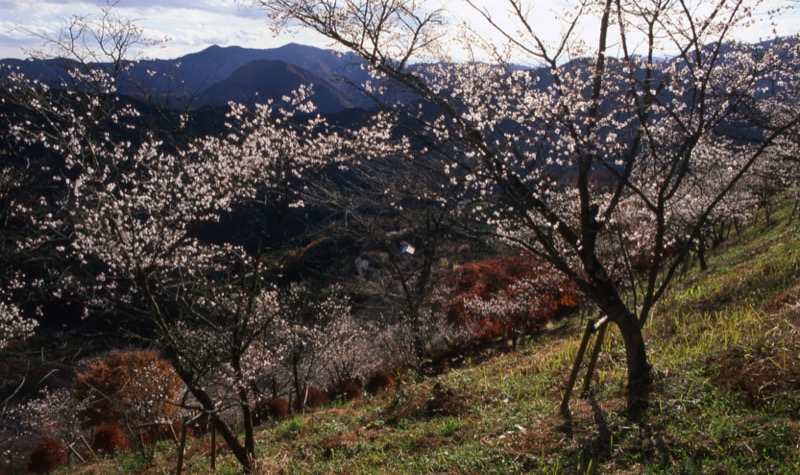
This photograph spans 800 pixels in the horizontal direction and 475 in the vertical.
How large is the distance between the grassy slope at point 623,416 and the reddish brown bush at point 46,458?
12.0 metres

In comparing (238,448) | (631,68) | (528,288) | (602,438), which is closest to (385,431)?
(238,448)

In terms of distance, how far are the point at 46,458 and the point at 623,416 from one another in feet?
62.5

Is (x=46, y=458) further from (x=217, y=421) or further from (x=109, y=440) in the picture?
(x=217, y=421)

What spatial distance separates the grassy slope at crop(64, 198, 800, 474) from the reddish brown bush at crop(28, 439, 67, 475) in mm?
12010

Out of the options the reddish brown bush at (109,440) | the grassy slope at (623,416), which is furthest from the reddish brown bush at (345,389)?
the grassy slope at (623,416)

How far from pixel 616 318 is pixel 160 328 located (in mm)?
5657

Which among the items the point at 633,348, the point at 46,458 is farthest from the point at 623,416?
the point at 46,458

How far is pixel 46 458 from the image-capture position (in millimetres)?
17406

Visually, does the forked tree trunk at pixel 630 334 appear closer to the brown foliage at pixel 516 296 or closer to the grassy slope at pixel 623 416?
the grassy slope at pixel 623 416

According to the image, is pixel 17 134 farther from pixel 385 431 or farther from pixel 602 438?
pixel 602 438

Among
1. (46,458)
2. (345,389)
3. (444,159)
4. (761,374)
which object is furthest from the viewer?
(345,389)

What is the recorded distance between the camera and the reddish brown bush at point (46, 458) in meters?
17.2

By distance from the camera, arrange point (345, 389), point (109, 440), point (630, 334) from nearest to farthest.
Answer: point (630, 334) < point (109, 440) < point (345, 389)

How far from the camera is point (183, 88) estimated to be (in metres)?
10.2
